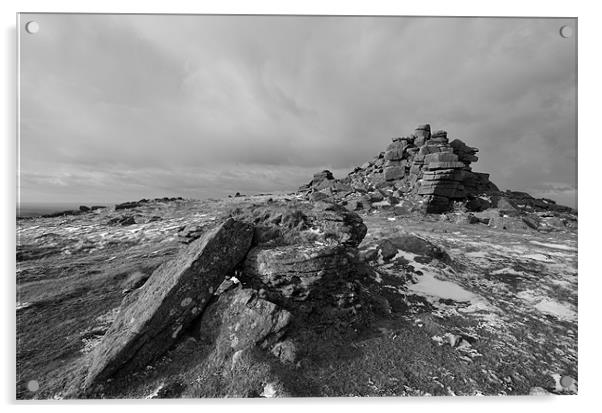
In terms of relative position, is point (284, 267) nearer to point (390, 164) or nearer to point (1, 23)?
point (1, 23)

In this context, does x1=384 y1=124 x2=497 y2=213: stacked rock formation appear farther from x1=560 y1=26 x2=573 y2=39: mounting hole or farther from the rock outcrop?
x1=560 y1=26 x2=573 y2=39: mounting hole

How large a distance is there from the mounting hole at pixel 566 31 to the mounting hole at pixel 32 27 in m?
10.7

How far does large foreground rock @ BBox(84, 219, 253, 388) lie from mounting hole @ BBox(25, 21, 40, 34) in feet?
17.5

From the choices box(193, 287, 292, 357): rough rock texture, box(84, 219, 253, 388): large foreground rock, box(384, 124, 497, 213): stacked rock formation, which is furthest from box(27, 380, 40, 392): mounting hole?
box(384, 124, 497, 213): stacked rock formation

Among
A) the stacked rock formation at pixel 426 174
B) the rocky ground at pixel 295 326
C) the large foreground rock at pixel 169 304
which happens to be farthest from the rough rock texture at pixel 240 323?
the stacked rock formation at pixel 426 174

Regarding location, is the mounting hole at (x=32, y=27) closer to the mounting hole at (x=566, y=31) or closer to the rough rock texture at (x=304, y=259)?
the rough rock texture at (x=304, y=259)

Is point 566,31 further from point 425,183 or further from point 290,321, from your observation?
point 425,183

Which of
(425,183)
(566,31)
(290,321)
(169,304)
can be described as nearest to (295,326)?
(290,321)

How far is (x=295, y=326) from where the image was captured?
423cm

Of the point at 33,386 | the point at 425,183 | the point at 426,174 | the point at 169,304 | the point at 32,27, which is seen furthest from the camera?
the point at 426,174

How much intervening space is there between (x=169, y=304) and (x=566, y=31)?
938 cm
